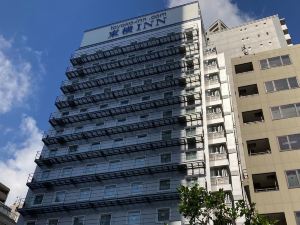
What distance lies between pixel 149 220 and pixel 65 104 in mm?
27482

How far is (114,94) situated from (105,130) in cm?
786

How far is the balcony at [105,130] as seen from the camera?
4759cm

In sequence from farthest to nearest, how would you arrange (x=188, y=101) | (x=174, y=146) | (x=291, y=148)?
(x=188, y=101) < (x=174, y=146) < (x=291, y=148)

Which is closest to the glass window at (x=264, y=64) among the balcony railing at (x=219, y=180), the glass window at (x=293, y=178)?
the glass window at (x=293, y=178)

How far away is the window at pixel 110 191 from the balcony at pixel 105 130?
882 centimetres

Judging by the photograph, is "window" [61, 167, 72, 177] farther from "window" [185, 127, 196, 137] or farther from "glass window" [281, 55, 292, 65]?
"glass window" [281, 55, 292, 65]

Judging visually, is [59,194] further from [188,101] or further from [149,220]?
[188,101]

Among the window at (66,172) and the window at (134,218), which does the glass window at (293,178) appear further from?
the window at (66,172)

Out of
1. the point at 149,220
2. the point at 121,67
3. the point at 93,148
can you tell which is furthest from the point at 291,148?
the point at 121,67

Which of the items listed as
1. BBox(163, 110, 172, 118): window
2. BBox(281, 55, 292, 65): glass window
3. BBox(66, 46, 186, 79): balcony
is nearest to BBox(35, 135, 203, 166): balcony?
BBox(163, 110, 172, 118): window

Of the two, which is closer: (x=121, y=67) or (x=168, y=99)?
(x=168, y=99)

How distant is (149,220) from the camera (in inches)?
1574

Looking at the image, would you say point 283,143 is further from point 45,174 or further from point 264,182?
point 45,174

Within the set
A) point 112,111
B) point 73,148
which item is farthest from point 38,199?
point 112,111
